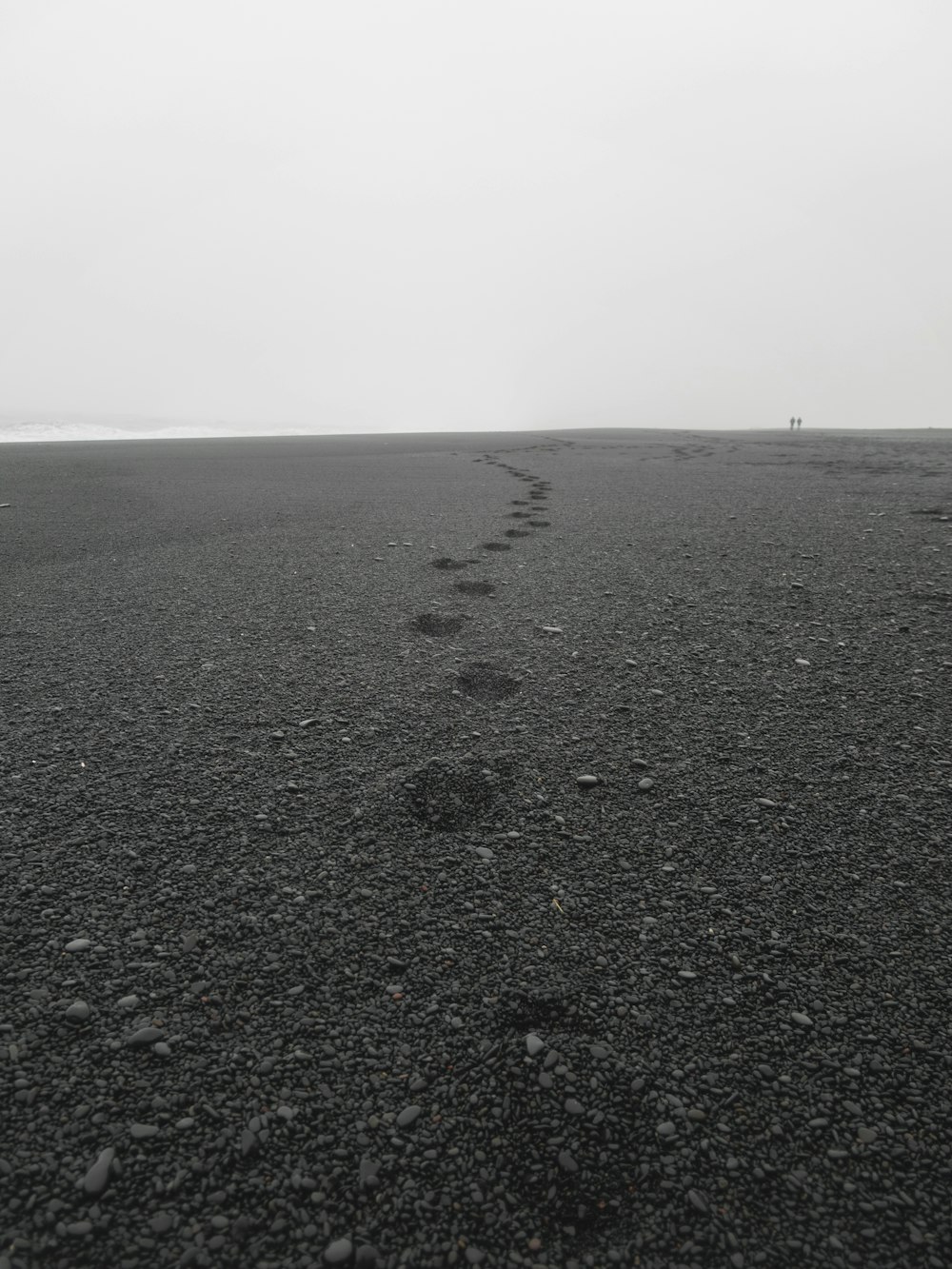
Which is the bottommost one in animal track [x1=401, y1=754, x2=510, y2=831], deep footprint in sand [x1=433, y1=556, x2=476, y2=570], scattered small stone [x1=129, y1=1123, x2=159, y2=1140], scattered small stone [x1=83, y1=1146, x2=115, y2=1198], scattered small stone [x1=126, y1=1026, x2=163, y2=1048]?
scattered small stone [x1=83, y1=1146, x2=115, y2=1198]

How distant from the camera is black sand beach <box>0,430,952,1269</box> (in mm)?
1254

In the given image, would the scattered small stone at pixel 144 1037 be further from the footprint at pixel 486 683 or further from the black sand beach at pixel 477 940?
the footprint at pixel 486 683

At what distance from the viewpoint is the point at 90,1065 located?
1.47 metres

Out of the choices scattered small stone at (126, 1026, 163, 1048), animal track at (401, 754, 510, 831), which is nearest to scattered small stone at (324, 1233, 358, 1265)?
scattered small stone at (126, 1026, 163, 1048)

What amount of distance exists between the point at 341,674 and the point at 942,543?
5728mm

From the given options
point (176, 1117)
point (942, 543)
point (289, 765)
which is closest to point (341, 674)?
point (289, 765)

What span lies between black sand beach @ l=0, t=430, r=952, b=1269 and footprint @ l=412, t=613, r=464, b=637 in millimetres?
23

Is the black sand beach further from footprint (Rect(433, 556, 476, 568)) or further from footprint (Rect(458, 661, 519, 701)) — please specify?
footprint (Rect(433, 556, 476, 568))

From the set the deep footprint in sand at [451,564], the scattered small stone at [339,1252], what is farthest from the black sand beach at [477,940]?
the deep footprint in sand at [451,564]

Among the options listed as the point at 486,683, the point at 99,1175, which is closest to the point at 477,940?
the point at 99,1175

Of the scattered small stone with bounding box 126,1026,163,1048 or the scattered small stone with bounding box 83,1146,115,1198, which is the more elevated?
the scattered small stone with bounding box 126,1026,163,1048

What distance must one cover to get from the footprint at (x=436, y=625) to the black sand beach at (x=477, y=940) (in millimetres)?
23

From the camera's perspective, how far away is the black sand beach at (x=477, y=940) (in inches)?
49.4

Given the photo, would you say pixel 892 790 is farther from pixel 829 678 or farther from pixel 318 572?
pixel 318 572
